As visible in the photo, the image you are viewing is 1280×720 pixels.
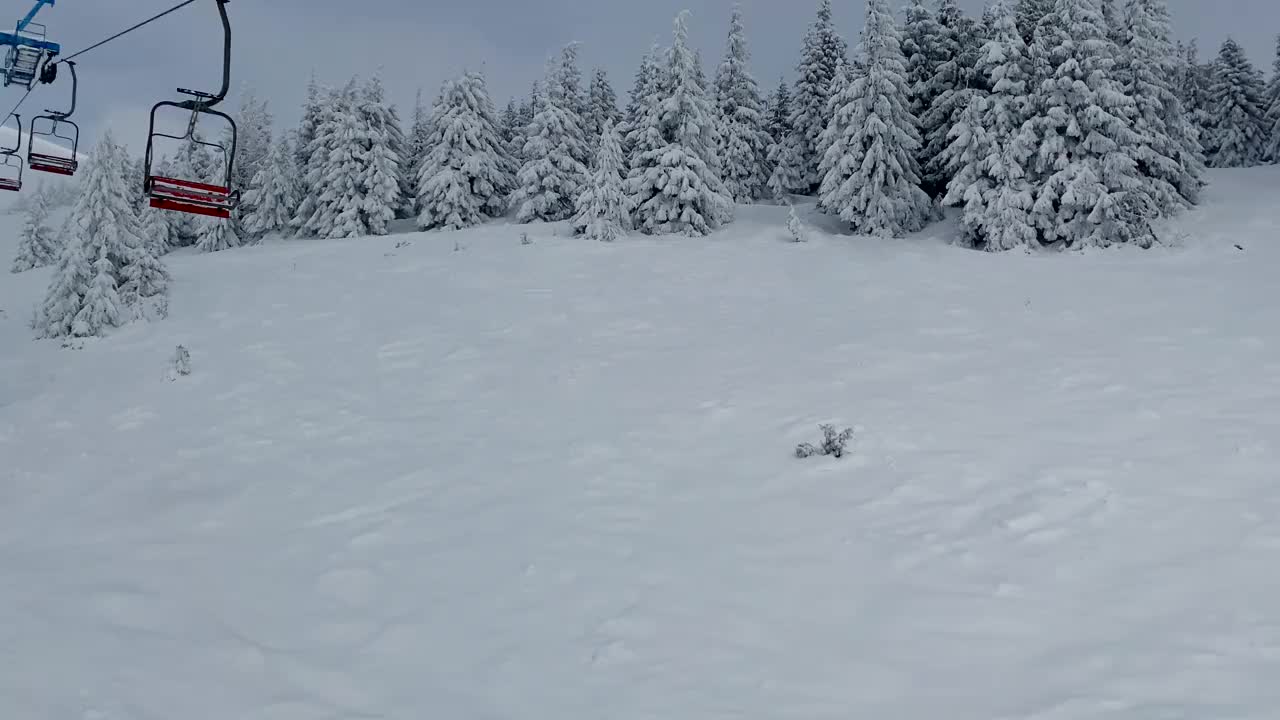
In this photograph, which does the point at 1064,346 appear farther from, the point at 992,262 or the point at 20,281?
the point at 20,281

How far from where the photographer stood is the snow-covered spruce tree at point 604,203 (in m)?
30.6

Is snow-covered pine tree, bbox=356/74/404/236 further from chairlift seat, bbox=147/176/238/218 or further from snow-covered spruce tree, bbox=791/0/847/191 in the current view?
chairlift seat, bbox=147/176/238/218

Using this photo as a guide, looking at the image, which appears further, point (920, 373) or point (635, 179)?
point (635, 179)

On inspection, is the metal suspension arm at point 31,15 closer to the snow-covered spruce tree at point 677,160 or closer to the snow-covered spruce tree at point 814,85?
the snow-covered spruce tree at point 677,160

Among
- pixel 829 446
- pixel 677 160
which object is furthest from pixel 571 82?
pixel 829 446

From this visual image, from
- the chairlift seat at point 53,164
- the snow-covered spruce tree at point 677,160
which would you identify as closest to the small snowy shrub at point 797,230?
the snow-covered spruce tree at point 677,160

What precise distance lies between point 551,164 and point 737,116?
1121 centimetres

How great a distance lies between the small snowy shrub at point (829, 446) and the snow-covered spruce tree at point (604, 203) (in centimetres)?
2127

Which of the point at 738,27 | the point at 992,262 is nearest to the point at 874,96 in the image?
the point at 992,262

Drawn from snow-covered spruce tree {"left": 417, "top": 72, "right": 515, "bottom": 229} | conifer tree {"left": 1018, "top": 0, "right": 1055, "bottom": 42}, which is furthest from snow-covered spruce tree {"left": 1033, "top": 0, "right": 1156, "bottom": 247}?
snow-covered spruce tree {"left": 417, "top": 72, "right": 515, "bottom": 229}

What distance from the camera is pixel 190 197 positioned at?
9.21 metres

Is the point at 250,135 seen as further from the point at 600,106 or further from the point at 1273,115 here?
the point at 1273,115

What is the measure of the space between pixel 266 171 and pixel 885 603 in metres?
46.7

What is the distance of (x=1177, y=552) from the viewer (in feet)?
21.9
